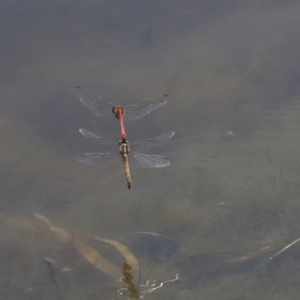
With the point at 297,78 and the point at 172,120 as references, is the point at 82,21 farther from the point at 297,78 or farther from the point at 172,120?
the point at 297,78

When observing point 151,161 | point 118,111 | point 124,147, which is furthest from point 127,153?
point 118,111

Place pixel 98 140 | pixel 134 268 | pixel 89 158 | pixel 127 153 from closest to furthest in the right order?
pixel 134 268, pixel 89 158, pixel 127 153, pixel 98 140

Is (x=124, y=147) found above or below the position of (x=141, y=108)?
below

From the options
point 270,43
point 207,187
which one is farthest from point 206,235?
point 270,43

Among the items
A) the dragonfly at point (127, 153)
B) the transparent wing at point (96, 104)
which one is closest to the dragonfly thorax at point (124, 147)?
the dragonfly at point (127, 153)

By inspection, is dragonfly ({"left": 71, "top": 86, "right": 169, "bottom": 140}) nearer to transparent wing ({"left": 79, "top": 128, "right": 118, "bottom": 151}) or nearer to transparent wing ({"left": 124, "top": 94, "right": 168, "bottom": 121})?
transparent wing ({"left": 124, "top": 94, "right": 168, "bottom": 121})

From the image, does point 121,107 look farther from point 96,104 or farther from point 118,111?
point 96,104

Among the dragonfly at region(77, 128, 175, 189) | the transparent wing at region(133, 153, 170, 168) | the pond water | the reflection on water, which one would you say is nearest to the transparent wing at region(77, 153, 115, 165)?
the dragonfly at region(77, 128, 175, 189)
